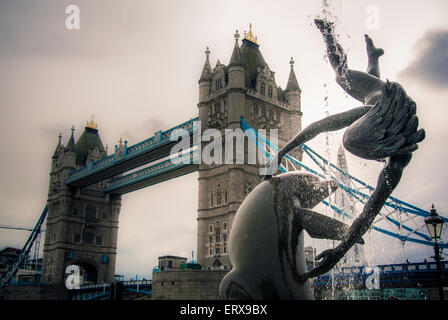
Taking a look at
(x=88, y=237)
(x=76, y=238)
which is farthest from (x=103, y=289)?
(x=88, y=237)

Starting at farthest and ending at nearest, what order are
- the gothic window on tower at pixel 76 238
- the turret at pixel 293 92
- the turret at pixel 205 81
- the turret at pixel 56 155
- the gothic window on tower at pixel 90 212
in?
the turret at pixel 56 155, the gothic window on tower at pixel 90 212, the gothic window on tower at pixel 76 238, the turret at pixel 293 92, the turret at pixel 205 81

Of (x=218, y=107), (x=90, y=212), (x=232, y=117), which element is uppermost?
(x=218, y=107)

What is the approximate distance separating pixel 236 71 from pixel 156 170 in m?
11.0

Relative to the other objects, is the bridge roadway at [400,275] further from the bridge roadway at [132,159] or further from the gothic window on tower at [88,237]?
the gothic window on tower at [88,237]

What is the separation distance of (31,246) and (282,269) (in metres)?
56.6

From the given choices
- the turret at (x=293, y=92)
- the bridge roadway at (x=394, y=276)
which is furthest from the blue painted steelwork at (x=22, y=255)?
the bridge roadway at (x=394, y=276)

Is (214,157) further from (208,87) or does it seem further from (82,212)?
(82,212)

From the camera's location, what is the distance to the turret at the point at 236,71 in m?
32.2

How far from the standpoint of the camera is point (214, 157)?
3192cm

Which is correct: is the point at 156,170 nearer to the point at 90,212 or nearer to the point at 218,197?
the point at 218,197

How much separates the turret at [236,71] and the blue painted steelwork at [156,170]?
5.65 m

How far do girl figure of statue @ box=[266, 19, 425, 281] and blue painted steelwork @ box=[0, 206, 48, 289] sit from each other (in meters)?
51.3

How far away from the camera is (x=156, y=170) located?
125 ft
